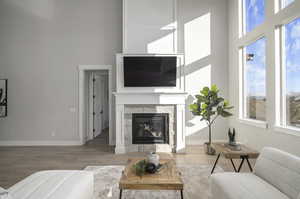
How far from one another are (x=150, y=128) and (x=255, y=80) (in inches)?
114

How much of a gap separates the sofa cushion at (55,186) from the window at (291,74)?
349cm

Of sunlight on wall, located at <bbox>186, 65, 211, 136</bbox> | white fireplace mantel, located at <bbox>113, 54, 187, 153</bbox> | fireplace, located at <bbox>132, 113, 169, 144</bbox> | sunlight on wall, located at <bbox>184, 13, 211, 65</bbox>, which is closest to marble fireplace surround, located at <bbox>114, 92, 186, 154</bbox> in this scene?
white fireplace mantel, located at <bbox>113, 54, 187, 153</bbox>

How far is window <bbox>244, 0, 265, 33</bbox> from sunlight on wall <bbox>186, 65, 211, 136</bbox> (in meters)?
1.48

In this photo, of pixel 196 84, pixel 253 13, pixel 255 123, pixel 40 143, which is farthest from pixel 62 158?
pixel 253 13

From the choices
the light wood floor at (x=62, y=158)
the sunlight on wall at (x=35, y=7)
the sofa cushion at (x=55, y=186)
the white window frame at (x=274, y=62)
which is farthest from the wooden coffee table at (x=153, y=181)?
the sunlight on wall at (x=35, y=7)

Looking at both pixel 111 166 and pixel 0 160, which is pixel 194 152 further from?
pixel 0 160

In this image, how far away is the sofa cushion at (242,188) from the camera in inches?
66.5

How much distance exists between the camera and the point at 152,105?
4906 mm

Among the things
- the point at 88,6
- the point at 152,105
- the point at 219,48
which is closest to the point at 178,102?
the point at 152,105

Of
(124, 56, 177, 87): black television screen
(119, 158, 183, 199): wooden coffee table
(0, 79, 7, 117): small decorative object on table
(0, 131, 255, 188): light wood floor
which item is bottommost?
(0, 131, 255, 188): light wood floor

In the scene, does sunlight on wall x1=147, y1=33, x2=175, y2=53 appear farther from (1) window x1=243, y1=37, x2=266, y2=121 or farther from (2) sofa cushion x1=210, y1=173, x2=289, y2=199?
(2) sofa cushion x1=210, y1=173, x2=289, y2=199

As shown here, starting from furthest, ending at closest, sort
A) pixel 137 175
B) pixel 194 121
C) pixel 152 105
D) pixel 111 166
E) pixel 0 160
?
pixel 194 121, pixel 152 105, pixel 0 160, pixel 111 166, pixel 137 175

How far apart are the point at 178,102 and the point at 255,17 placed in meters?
2.74

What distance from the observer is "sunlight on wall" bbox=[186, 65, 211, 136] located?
213 inches
